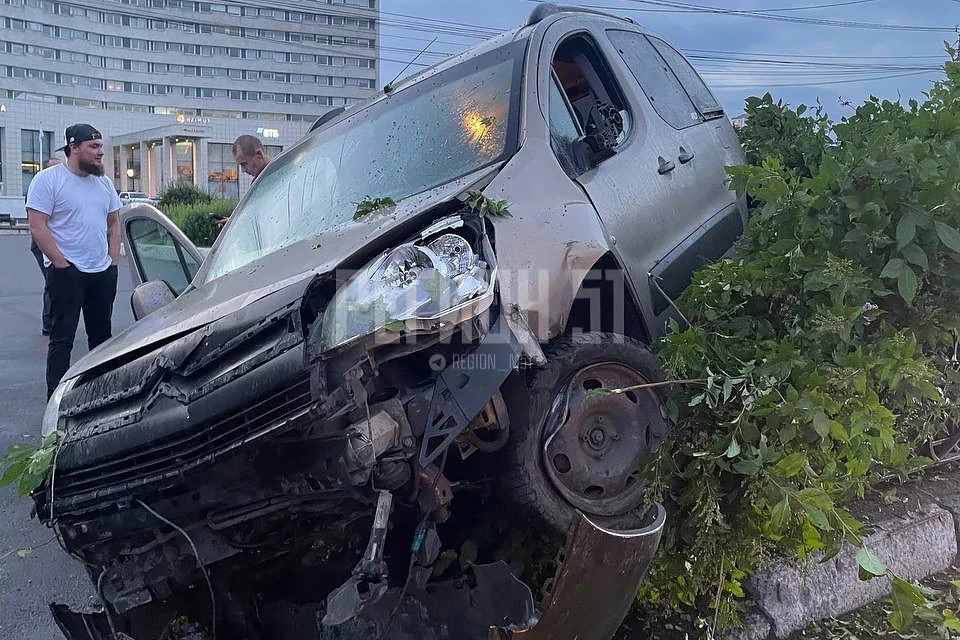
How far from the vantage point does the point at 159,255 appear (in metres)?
5.12

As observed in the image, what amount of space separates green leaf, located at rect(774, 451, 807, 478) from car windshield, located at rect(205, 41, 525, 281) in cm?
145

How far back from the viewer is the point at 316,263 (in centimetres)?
239

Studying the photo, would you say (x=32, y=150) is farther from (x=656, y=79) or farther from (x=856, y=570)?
(x=856, y=570)

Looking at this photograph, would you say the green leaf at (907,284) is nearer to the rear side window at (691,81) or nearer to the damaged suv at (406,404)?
the damaged suv at (406,404)

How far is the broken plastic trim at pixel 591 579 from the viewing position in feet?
6.61

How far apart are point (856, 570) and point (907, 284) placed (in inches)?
46.4

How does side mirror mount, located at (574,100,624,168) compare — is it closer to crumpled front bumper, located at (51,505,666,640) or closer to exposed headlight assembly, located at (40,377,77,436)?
crumpled front bumper, located at (51,505,666,640)

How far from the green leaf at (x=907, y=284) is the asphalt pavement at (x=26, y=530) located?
322 cm

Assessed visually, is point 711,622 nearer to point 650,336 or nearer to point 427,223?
point 650,336

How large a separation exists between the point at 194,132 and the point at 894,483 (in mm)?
69883

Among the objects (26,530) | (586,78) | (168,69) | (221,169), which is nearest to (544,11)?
(586,78)

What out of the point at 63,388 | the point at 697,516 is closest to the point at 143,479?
the point at 63,388

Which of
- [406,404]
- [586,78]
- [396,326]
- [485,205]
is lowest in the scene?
[406,404]

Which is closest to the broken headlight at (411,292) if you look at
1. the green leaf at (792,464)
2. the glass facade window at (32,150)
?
the green leaf at (792,464)
